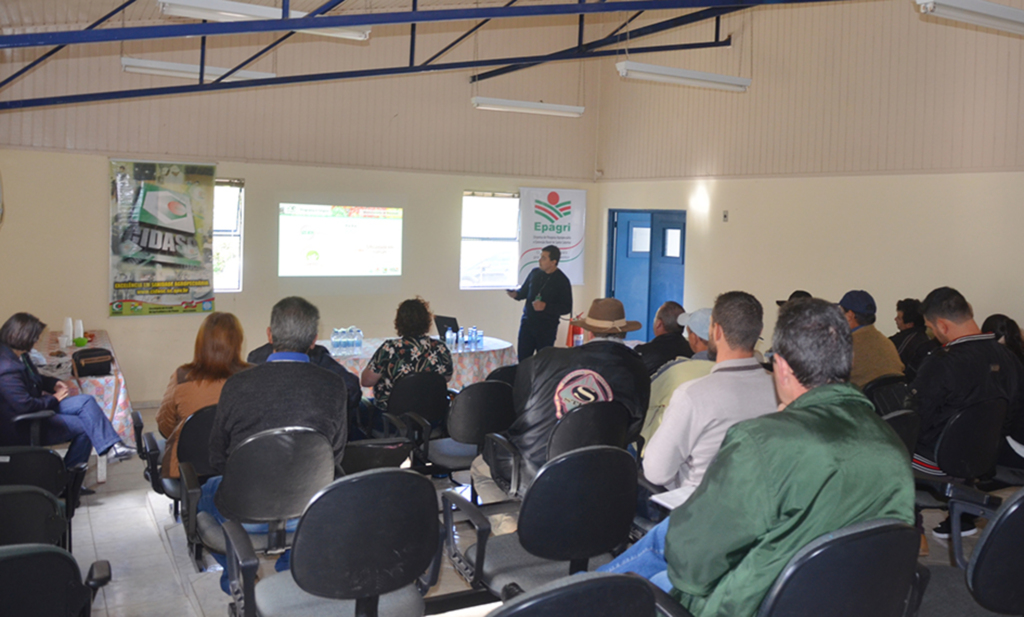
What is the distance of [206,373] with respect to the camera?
3.72 metres

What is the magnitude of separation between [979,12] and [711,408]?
3.54 metres

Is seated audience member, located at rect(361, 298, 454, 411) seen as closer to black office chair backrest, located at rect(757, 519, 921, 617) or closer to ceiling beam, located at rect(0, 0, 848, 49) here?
ceiling beam, located at rect(0, 0, 848, 49)

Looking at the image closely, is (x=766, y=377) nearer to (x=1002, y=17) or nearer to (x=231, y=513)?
(x=231, y=513)

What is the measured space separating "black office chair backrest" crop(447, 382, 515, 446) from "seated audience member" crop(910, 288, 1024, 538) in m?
2.13

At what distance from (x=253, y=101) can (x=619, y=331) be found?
5474 millimetres

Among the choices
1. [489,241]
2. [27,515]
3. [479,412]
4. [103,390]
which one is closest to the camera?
[27,515]

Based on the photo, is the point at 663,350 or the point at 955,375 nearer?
the point at 955,375

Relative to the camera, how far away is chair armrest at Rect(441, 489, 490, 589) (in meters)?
2.67

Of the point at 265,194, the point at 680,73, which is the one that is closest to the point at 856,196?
the point at 680,73

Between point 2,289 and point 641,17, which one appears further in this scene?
point 641,17

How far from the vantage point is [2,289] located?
6973 millimetres

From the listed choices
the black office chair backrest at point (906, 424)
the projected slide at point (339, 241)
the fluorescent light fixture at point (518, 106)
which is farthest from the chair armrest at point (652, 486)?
the projected slide at point (339, 241)

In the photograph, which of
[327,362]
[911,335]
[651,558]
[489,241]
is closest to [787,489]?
[651,558]

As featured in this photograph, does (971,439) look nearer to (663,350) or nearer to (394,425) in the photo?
(663,350)
